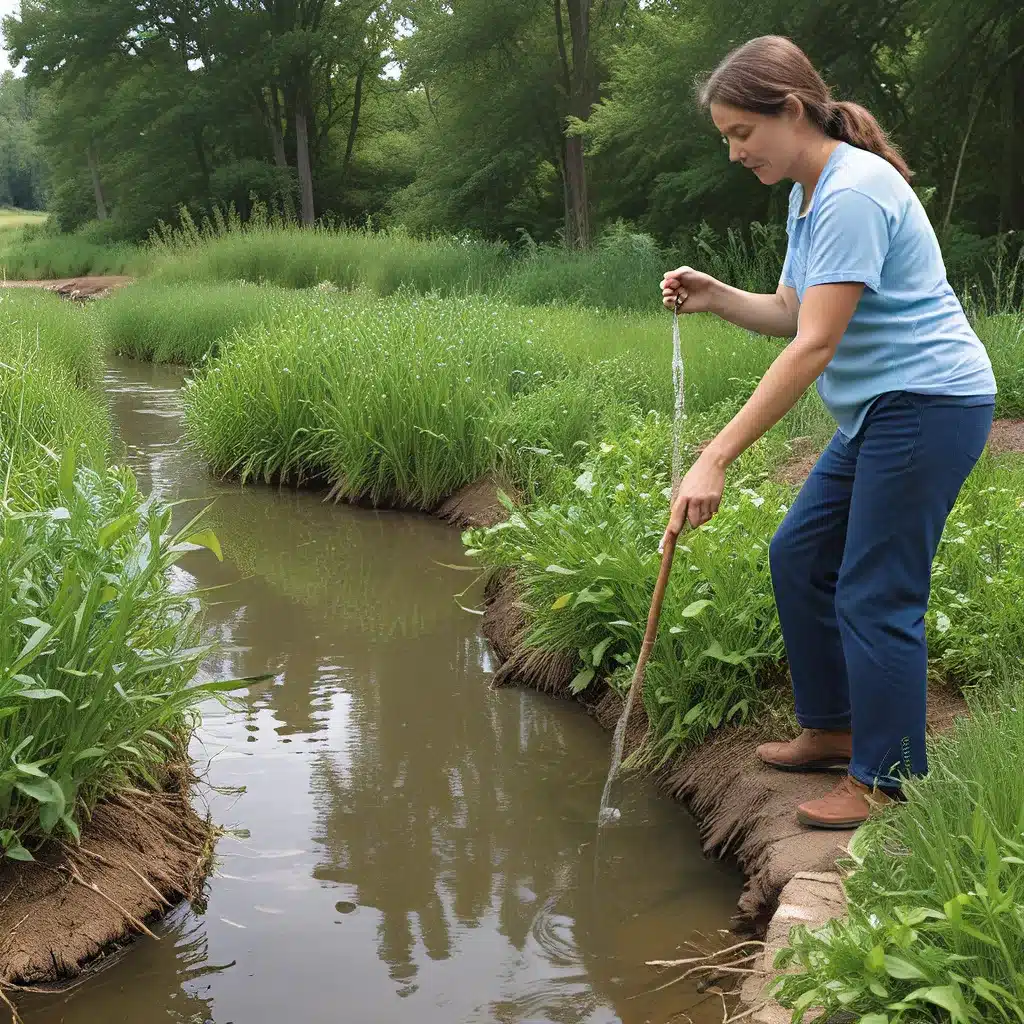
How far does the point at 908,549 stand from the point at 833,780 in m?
0.95

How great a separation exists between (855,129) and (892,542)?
38.8 inches

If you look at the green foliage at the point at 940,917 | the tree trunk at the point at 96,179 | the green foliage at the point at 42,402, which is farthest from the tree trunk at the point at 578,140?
the tree trunk at the point at 96,179

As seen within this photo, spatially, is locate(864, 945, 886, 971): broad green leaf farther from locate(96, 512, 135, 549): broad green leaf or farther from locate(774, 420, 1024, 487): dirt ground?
locate(774, 420, 1024, 487): dirt ground

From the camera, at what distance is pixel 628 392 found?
24.4 ft

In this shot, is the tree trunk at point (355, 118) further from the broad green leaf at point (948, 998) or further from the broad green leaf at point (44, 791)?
the broad green leaf at point (948, 998)

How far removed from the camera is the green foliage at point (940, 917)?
2051 mm

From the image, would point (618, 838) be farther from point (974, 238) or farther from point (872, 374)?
point (974, 238)

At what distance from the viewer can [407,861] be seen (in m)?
3.43

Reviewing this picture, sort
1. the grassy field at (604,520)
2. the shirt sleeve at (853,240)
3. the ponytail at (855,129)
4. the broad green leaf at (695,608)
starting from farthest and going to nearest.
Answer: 1. the broad green leaf at (695,608)
2. the ponytail at (855,129)
3. the shirt sleeve at (853,240)
4. the grassy field at (604,520)

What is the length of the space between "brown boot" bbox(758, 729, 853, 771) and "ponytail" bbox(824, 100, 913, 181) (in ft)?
5.15

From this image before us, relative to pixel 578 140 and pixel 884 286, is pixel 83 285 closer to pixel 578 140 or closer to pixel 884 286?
pixel 578 140

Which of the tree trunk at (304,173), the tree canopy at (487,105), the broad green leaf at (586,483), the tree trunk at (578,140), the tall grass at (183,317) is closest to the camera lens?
the broad green leaf at (586,483)

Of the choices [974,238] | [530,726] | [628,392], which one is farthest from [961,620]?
[974,238]

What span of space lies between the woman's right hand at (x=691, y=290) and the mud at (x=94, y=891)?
201 centimetres
